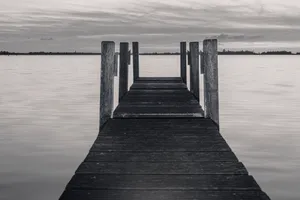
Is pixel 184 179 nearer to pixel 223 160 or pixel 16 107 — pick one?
pixel 223 160

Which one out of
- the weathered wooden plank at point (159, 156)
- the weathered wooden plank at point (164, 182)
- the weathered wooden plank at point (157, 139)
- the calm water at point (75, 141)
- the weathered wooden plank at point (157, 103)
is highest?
the weathered wooden plank at point (157, 103)

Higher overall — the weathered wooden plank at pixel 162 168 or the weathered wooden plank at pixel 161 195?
the weathered wooden plank at pixel 162 168

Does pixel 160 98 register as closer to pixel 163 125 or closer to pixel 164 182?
pixel 163 125

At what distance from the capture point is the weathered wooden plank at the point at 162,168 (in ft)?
14.1

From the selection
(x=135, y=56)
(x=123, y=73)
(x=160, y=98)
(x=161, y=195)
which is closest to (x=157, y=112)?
(x=160, y=98)

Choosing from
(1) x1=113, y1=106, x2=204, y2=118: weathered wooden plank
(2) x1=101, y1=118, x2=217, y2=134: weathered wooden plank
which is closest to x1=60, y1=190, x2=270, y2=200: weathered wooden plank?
(2) x1=101, y1=118, x2=217, y2=134: weathered wooden plank

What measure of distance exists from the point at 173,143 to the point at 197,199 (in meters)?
2.17

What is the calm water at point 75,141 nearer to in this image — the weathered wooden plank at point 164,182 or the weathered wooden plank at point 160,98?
the weathered wooden plank at point 160,98

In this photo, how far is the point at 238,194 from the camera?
3.65m

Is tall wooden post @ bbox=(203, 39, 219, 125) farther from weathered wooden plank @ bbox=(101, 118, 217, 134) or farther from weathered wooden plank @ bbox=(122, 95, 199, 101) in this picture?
weathered wooden plank @ bbox=(122, 95, 199, 101)

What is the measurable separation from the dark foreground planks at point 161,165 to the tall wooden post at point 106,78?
0.35 meters

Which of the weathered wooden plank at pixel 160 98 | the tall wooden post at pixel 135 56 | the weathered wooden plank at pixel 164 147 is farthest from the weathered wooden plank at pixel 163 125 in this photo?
the tall wooden post at pixel 135 56

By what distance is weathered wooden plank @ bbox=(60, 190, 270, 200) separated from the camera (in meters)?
3.56

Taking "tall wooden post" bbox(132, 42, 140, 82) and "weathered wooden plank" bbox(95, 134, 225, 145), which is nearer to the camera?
"weathered wooden plank" bbox(95, 134, 225, 145)
